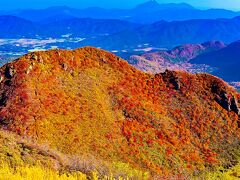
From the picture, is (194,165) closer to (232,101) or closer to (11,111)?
(232,101)

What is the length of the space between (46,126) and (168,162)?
55.3 ft

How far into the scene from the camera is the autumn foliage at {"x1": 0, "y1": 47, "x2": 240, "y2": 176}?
54.9 metres

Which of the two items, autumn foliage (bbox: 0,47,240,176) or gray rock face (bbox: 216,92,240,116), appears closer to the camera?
autumn foliage (bbox: 0,47,240,176)

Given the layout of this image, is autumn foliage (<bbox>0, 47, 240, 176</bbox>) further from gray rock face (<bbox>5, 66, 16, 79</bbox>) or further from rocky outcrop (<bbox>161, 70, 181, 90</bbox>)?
gray rock face (<bbox>5, 66, 16, 79</bbox>)

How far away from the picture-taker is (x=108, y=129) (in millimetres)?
58656

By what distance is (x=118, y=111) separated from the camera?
63281 millimetres

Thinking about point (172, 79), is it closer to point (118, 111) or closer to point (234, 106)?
point (234, 106)

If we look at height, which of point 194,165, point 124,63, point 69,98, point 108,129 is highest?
point 124,63

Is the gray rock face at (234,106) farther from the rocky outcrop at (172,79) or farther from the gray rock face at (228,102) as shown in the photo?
the rocky outcrop at (172,79)

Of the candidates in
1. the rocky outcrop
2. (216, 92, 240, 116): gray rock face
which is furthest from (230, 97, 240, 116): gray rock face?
the rocky outcrop

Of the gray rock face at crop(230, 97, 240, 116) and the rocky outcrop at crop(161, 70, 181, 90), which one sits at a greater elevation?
the rocky outcrop at crop(161, 70, 181, 90)

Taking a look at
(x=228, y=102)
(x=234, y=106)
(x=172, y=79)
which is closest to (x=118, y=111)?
(x=172, y=79)

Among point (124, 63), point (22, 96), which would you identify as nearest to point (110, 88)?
point (124, 63)

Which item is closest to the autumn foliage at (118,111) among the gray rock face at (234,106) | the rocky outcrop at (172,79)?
the rocky outcrop at (172,79)
